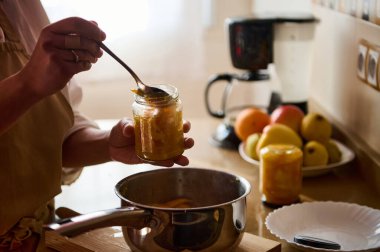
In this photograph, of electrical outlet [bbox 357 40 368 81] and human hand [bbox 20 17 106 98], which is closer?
human hand [bbox 20 17 106 98]

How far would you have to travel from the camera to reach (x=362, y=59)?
142 centimetres

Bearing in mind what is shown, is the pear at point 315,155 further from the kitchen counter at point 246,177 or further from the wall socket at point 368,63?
the wall socket at point 368,63

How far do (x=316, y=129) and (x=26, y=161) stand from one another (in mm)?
680

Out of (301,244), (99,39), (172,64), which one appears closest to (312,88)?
(172,64)

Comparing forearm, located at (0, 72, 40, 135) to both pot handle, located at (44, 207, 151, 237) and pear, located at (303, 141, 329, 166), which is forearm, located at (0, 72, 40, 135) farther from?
pear, located at (303, 141, 329, 166)

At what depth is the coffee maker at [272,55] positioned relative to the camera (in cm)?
167

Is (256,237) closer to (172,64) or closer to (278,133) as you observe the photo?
(278,133)

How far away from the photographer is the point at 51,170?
1.16 meters

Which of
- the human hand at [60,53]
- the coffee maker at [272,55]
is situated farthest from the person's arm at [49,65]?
the coffee maker at [272,55]

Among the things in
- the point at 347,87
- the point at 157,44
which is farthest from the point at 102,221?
the point at 157,44

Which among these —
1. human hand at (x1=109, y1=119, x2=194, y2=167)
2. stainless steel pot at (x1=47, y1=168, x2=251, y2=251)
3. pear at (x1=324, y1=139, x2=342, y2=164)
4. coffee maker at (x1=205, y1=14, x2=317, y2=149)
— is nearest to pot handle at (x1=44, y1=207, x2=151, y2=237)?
stainless steel pot at (x1=47, y1=168, x2=251, y2=251)

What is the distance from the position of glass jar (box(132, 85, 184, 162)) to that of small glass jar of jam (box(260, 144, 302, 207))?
0.97ft

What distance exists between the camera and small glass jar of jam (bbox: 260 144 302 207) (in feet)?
4.03

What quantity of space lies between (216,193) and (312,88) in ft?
3.00
